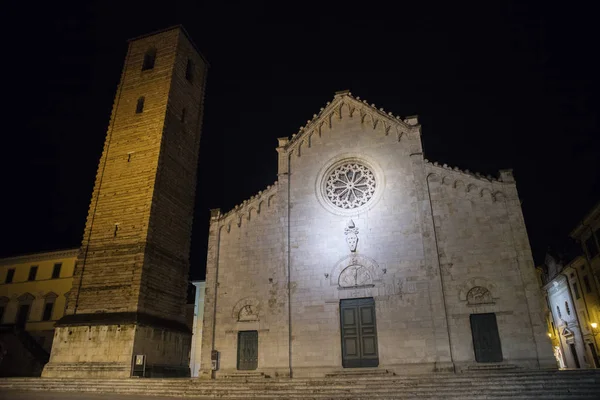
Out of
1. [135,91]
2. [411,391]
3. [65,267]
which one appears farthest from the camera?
[65,267]

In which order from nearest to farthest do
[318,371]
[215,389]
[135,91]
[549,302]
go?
[215,389] < [318,371] < [135,91] < [549,302]

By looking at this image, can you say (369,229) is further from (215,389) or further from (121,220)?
(121,220)

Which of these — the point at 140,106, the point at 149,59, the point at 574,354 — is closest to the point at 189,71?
the point at 149,59

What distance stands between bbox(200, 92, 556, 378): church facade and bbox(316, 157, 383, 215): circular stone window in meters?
0.05

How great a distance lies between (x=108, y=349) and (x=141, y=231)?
243 inches

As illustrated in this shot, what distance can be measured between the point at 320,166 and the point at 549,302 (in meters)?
29.3

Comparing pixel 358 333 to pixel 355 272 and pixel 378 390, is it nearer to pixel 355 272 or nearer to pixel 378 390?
pixel 355 272

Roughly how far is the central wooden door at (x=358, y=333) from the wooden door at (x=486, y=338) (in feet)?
12.8

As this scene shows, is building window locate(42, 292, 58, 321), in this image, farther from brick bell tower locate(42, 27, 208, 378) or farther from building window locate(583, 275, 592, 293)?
building window locate(583, 275, 592, 293)

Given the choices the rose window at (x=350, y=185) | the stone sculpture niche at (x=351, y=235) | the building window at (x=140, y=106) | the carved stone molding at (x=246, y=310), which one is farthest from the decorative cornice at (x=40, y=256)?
the stone sculpture niche at (x=351, y=235)

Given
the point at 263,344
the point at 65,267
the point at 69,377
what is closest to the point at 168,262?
the point at 69,377

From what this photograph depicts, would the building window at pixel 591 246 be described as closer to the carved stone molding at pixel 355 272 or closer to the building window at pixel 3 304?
the carved stone molding at pixel 355 272

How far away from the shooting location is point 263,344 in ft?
A: 60.5

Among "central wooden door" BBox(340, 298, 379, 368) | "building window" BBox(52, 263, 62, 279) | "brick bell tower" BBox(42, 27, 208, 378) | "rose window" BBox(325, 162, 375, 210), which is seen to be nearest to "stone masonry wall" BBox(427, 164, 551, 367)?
"rose window" BBox(325, 162, 375, 210)
